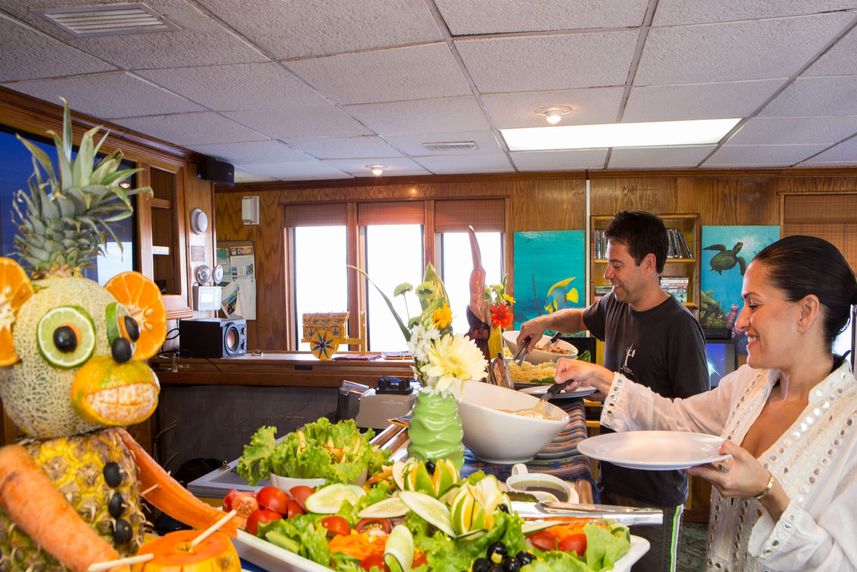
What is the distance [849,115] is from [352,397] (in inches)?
143

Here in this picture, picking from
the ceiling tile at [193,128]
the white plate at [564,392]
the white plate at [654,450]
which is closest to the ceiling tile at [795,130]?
the white plate at [564,392]

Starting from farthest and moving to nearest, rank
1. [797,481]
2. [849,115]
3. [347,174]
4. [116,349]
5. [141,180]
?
[347,174]
[141,180]
[849,115]
[797,481]
[116,349]

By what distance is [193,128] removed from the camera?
4.24m

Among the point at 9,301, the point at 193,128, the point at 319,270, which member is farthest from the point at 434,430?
the point at 319,270

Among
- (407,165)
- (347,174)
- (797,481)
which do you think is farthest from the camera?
(347,174)

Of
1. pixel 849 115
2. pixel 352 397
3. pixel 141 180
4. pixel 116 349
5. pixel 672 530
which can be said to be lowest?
pixel 672 530

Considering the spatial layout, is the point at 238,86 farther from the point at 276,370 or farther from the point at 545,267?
the point at 545,267

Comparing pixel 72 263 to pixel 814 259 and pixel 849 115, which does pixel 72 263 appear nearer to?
pixel 814 259

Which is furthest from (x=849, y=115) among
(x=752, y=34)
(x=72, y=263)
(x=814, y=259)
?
(x=72, y=263)

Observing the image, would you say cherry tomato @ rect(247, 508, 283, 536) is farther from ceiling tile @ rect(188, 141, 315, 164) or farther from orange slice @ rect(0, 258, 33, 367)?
ceiling tile @ rect(188, 141, 315, 164)

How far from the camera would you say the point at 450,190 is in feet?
21.3

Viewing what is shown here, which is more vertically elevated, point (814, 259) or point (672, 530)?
point (814, 259)

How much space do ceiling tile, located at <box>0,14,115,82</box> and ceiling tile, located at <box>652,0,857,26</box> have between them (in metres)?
2.48

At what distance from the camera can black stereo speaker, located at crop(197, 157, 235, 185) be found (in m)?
5.22
